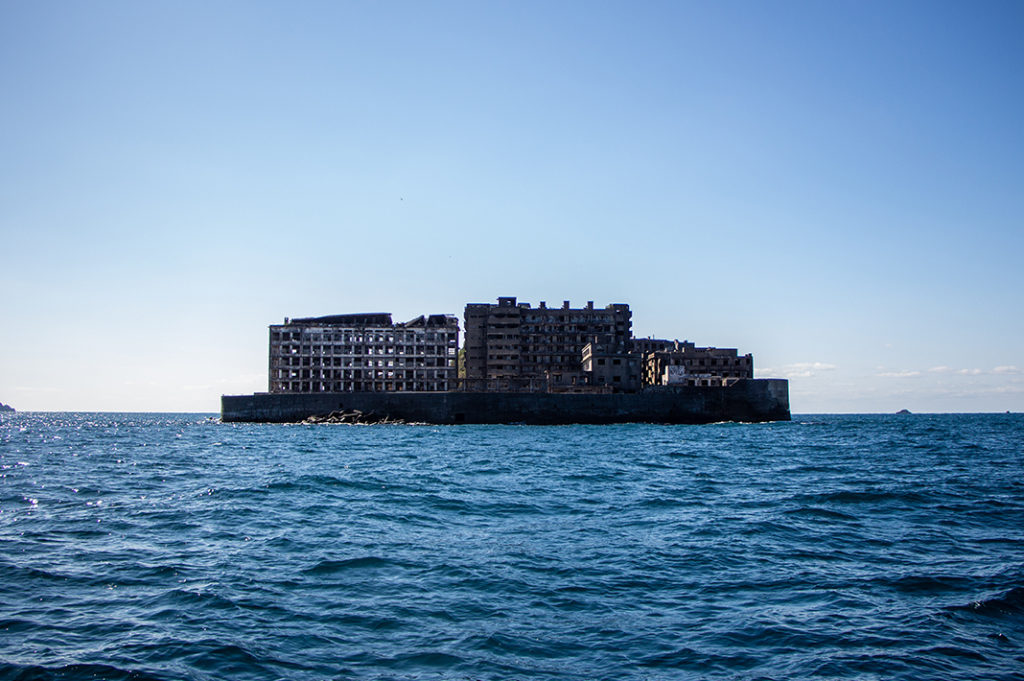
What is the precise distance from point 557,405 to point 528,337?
40.3 m

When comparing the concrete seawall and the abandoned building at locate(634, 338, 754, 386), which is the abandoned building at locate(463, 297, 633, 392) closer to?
the abandoned building at locate(634, 338, 754, 386)

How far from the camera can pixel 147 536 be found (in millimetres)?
A: 18516

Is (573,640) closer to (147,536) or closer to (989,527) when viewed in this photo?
(147,536)

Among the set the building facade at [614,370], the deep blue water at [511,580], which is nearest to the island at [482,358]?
the building facade at [614,370]

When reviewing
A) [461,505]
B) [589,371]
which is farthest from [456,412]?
[461,505]

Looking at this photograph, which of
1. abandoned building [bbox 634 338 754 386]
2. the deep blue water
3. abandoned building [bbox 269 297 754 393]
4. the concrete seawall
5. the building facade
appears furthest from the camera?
abandoned building [bbox 269 297 754 393]

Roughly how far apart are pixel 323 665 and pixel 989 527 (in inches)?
755

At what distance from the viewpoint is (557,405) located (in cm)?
10138

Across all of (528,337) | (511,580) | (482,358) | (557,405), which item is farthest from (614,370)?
(511,580)

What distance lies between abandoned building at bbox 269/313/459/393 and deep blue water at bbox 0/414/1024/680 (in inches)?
4237

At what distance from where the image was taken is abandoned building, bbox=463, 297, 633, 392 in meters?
136

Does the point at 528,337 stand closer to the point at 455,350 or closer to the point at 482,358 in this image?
the point at 482,358

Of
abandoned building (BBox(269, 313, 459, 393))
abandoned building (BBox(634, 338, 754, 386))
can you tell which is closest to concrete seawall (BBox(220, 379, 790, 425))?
abandoned building (BBox(634, 338, 754, 386))

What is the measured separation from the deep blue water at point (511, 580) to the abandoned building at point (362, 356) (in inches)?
4237
